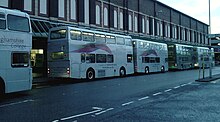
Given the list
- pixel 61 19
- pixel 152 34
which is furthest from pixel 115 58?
pixel 152 34

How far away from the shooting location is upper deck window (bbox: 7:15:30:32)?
39.7 feet

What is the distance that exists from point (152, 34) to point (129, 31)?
9.12 metres

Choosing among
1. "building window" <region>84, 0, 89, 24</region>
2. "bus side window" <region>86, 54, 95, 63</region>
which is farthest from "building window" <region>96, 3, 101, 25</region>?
"bus side window" <region>86, 54, 95, 63</region>

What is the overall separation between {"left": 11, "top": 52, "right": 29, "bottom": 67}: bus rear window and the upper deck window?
3.97 ft

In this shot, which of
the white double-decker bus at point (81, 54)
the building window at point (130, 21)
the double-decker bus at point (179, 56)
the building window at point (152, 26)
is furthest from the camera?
the building window at point (152, 26)

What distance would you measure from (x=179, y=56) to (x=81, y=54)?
23586 millimetres

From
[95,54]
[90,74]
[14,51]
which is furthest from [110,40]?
[14,51]

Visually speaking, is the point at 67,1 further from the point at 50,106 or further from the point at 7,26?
the point at 50,106

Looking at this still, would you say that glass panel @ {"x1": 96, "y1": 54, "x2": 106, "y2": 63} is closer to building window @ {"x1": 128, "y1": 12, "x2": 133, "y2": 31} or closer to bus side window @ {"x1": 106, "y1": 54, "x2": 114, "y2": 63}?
bus side window @ {"x1": 106, "y1": 54, "x2": 114, "y2": 63}

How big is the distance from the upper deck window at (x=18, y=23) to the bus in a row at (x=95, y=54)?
6.61 meters

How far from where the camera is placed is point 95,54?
73.8ft

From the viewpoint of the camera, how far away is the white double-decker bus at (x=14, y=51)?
11664 mm

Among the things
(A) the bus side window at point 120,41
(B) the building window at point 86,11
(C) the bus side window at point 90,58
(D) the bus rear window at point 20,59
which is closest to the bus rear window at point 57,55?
(C) the bus side window at point 90,58

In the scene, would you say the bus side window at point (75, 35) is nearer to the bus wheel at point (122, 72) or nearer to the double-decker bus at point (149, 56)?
the bus wheel at point (122, 72)
